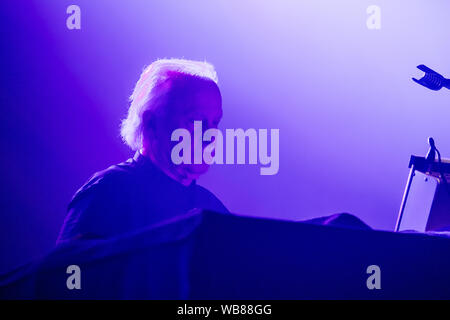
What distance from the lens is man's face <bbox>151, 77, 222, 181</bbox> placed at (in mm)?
1237

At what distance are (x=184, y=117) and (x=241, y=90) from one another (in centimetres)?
46

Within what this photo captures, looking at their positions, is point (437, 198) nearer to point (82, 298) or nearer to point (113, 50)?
point (82, 298)

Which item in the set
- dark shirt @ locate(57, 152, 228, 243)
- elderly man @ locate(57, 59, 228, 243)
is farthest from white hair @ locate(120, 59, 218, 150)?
dark shirt @ locate(57, 152, 228, 243)

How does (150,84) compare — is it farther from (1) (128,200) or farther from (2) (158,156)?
(1) (128,200)

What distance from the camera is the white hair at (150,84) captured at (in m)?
1.33

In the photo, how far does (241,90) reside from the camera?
5.38ft

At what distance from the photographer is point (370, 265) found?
0.64 m

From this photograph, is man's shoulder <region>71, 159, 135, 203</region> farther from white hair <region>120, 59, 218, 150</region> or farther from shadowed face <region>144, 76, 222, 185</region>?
white hair <region>120, 59, 218, 150</region>

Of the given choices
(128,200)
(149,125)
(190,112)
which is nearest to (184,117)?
(190,112)

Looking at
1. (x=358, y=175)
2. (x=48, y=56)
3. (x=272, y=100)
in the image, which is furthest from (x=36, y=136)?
(x=358, y=175)

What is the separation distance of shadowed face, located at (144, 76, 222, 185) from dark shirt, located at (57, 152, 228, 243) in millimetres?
31

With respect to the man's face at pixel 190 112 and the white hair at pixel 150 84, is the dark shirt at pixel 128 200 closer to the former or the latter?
the man's face at pixel 190 112

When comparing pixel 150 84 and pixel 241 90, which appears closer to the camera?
pixel 150 84
